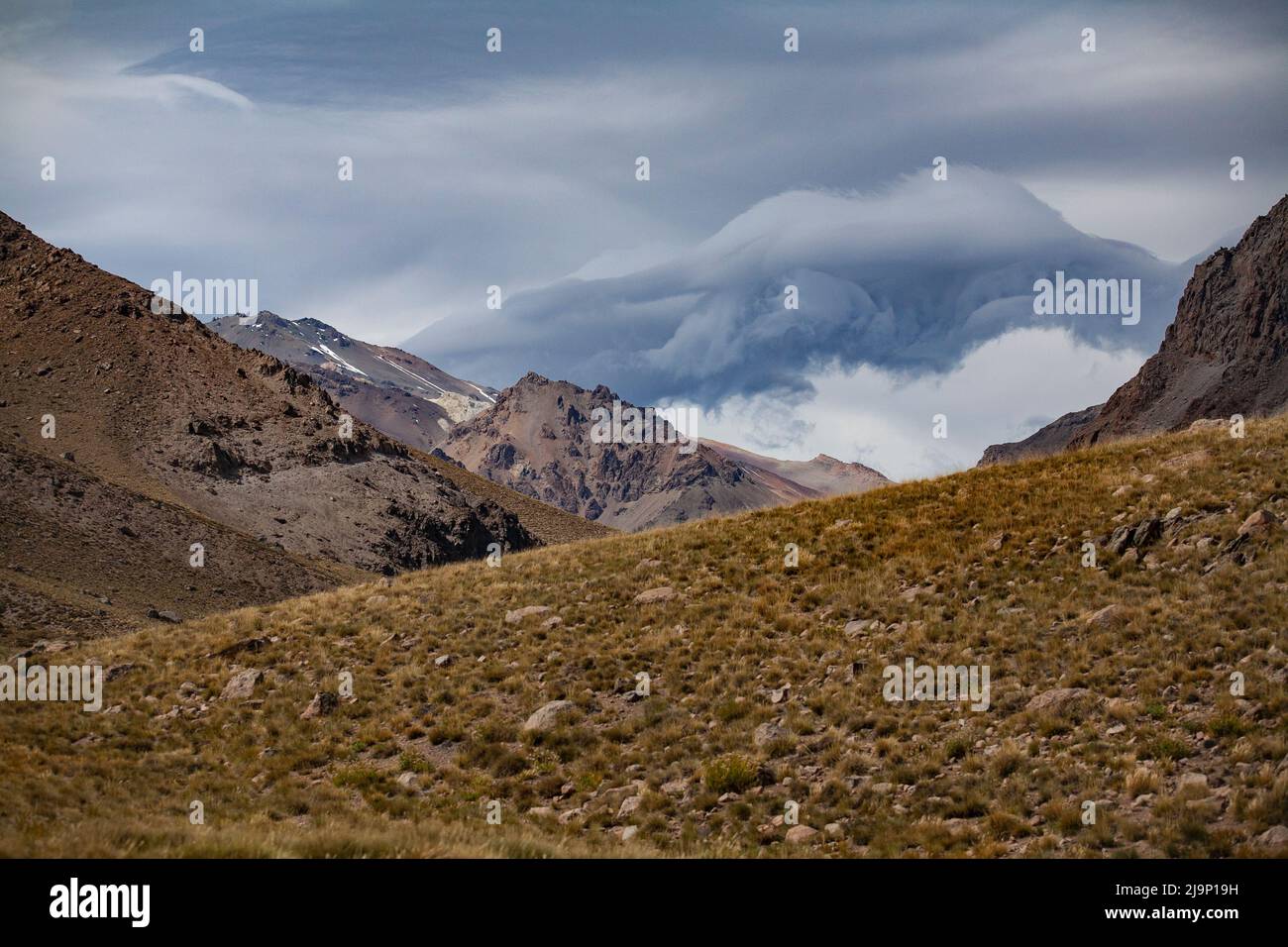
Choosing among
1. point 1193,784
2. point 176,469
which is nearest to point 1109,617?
point 1193,784

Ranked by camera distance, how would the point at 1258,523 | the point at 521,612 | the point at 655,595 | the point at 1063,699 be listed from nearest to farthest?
the point at 1063,699 < the point at 1258,523 < the point at 655,595 < the point at 521,612

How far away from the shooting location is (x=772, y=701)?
19.5 m

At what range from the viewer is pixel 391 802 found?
1683 cm

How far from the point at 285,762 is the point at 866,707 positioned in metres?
12.1

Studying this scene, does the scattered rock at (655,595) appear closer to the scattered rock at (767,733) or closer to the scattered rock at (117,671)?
the scattered rock at (767,733)

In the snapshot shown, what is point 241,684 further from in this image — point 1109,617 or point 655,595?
point 1109,617

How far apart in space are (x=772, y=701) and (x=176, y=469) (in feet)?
291

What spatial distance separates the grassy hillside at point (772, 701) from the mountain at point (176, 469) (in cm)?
3695

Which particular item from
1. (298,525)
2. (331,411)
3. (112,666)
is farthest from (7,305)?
(112,666)

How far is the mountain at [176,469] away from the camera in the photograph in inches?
2472

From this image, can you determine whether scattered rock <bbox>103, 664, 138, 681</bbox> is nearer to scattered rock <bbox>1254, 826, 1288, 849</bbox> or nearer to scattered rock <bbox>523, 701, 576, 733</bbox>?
scattered rock <bbox>523, 701, 576, 733</bbox>

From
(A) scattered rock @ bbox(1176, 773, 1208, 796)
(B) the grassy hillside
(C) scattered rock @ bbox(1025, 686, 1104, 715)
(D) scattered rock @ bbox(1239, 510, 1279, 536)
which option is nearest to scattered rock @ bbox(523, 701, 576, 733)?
(B) the grassy hillside

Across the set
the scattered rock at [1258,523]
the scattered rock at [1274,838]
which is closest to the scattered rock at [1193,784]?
the scattered rock at [1274,838]

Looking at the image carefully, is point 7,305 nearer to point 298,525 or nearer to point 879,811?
point 298,525
